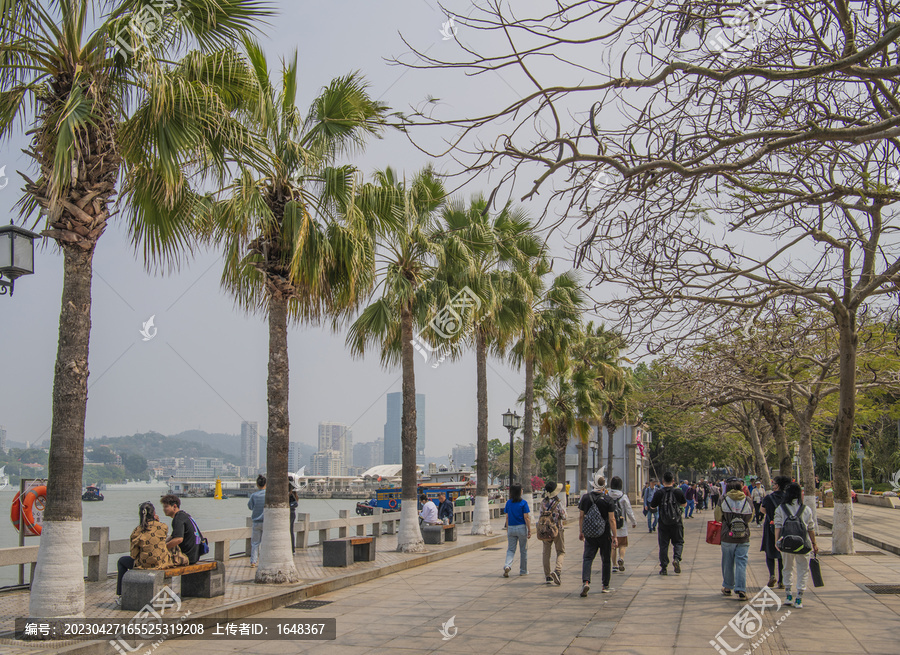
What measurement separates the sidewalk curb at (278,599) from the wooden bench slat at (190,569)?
636 millimetres

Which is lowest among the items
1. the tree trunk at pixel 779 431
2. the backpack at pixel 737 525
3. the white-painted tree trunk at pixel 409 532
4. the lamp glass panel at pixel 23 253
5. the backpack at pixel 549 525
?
the white-painted tree trunk at pixel 409 532

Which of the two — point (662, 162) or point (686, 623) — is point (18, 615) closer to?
point (686, 623)

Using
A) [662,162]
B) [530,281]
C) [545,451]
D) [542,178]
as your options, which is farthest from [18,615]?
[545,451]

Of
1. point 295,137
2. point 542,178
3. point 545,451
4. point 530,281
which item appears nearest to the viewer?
point 542,178

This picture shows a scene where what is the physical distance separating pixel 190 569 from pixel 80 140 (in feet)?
18.0

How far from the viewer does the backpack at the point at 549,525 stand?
11.7m

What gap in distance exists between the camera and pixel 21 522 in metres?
11.5

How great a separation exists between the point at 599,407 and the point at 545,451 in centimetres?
5010

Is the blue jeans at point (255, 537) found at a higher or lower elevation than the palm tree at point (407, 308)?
lower

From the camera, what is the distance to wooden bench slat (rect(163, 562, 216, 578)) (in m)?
9.16

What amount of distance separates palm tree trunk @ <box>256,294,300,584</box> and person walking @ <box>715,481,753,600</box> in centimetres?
652

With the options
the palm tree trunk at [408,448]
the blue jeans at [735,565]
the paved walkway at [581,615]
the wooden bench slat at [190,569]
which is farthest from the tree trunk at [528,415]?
the wooden bench slat at [190,569]

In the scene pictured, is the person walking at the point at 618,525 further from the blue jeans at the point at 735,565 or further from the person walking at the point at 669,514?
the blue jeans at the point at 735,565

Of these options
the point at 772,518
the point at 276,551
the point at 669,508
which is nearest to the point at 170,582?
the point at 276,551
